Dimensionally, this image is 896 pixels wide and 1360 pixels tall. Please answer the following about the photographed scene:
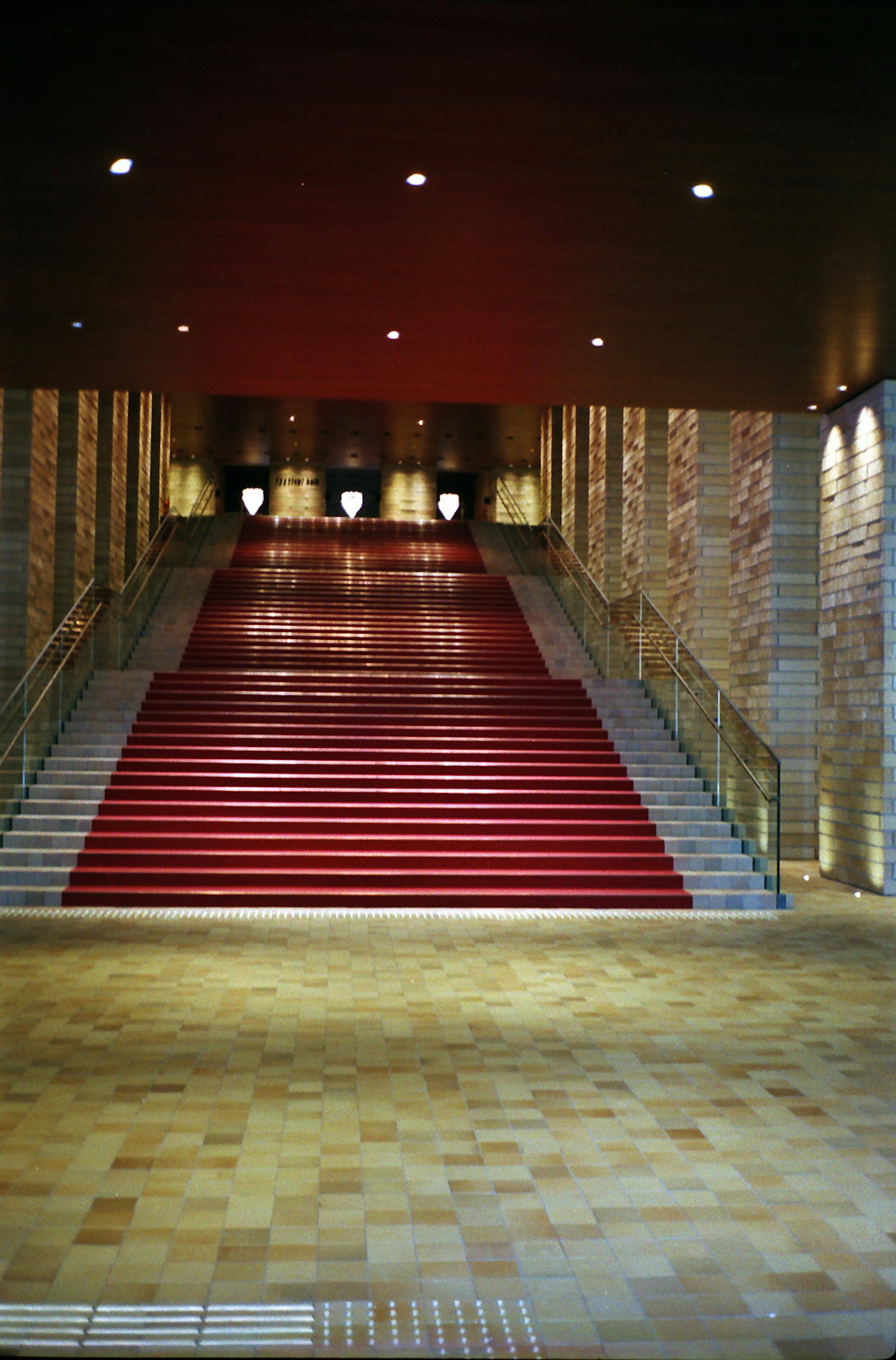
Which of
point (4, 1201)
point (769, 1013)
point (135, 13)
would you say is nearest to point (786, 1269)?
point (4, 1201)

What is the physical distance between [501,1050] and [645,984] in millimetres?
1481

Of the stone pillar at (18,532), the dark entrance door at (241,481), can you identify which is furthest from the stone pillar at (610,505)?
the dark entrance door at (241,481)

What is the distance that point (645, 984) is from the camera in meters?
6.12

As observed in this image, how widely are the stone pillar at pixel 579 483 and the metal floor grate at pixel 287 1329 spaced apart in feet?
60.8

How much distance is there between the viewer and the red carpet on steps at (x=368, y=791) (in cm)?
880

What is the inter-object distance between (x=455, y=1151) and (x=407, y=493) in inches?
1169

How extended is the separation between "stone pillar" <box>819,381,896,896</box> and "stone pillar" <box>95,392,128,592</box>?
11773mm

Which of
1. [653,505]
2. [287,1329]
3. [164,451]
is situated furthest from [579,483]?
[287,1329]

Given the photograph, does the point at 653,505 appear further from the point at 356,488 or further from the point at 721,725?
the point at 356,488

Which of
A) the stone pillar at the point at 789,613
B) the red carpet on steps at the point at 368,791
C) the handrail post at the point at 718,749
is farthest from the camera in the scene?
the stone pillar at the point at 789,613

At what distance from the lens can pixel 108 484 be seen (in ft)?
62.1

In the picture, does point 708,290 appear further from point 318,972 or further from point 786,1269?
point 786,1269

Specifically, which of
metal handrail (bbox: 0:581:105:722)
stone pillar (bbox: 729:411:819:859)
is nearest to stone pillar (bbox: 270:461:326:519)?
metal handrail (bbox: 0:581:105:722)

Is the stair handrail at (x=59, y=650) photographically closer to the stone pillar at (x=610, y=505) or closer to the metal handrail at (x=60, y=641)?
the metal handrail at (x=60, y=641)
